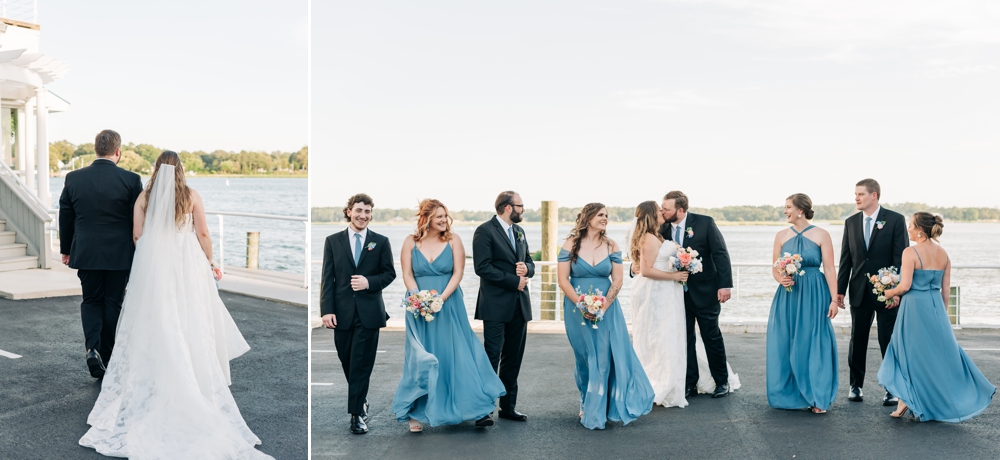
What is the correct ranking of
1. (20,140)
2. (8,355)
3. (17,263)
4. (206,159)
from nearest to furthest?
(8,355), (17,263), (20,140), (206,159)

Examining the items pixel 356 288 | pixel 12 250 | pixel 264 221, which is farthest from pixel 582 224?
pixel 264 221

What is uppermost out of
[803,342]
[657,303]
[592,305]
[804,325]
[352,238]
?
[352,238]

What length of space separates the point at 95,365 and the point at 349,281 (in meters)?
2.62

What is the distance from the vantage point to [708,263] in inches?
284

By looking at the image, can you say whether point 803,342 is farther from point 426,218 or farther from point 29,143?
point 29,143

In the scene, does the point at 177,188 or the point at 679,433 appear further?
the point at 177,188

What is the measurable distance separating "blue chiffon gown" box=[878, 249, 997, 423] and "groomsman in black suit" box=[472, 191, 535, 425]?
2987mm

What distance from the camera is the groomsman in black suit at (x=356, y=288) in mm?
5824

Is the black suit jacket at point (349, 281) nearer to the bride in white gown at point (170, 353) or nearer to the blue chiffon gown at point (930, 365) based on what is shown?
the bride in white gown at point (170, 353)

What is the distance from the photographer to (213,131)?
10681 cm

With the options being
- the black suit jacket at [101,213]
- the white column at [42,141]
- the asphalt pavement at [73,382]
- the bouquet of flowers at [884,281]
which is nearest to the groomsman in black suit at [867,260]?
the bouquet of flowers at [884,281]

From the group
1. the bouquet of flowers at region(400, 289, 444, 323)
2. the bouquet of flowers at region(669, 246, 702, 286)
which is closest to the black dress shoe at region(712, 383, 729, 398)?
the bouquet of flowers at region(669, 246, 702, 286)

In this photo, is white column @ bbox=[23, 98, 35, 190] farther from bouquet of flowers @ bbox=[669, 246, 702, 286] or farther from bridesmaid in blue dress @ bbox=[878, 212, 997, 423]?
bridesmaid in blue dress @ bbox=[878, 212, 997, 423]

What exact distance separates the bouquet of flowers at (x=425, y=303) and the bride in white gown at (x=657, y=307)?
2065 mm
